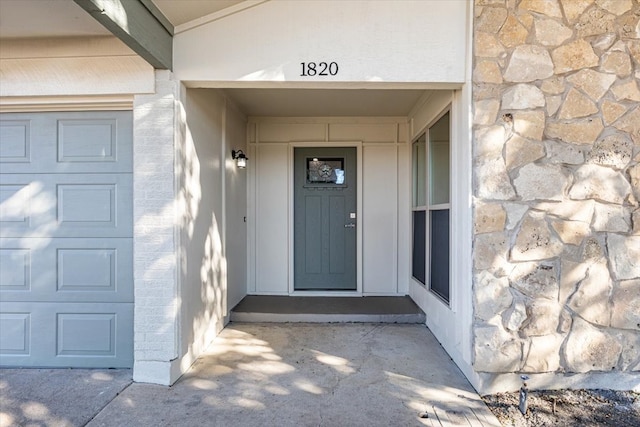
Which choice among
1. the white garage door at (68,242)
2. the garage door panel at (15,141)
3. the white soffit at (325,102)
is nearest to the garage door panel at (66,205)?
the white garage door at (68,242)

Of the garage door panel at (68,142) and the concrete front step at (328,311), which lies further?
the concrete front step at (328,311)

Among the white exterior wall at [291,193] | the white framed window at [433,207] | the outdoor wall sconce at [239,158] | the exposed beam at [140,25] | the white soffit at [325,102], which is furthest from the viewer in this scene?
the white exterior wall at [291,193]

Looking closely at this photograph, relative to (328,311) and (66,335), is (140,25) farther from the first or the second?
(328,311)

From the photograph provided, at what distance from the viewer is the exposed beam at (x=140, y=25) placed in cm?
200

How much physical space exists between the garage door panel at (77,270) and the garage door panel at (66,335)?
0.08 m

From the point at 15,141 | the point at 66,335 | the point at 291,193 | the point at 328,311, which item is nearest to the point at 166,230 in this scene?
the point at 66,335

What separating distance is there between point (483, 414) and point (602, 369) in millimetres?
999

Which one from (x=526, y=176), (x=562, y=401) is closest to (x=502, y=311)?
(x=562, y=401)

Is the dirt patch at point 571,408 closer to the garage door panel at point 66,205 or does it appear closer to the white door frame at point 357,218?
the white door frame at point 357,218

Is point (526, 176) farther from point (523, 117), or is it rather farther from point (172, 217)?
point (172, 217)

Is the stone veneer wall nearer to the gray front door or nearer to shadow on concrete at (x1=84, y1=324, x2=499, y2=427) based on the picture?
shadow on concrete at (x1=84, y1=324, x2=499, y2=427)

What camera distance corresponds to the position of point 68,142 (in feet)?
9.53

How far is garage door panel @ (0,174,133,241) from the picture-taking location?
2881 mm

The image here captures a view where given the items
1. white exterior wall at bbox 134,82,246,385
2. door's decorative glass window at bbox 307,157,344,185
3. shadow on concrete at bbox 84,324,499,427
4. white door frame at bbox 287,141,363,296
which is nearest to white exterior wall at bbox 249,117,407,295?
white door frame at bbox 287,141,363,296
